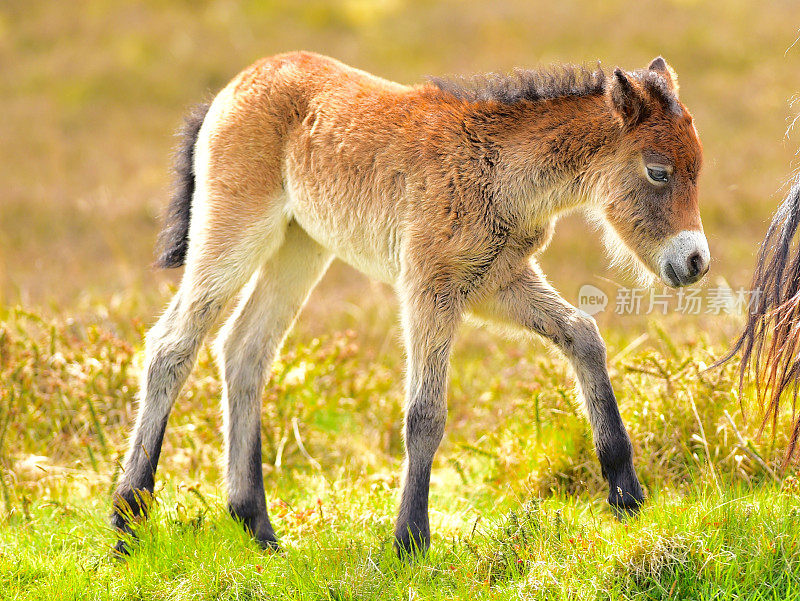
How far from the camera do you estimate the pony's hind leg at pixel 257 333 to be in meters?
5.26

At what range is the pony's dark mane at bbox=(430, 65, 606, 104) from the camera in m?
4.49

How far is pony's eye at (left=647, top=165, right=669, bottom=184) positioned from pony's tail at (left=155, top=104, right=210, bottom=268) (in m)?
2.90

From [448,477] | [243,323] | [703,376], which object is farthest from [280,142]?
[703,376]

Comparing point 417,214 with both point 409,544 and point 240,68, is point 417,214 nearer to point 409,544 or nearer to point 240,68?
point 409,544

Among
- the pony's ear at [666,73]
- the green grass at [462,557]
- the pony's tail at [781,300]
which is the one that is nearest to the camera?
the green grass at [462,557]

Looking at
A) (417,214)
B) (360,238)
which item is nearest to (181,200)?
(360,238)

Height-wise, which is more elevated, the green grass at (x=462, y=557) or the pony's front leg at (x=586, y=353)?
the pony's front leg at (x=586, y=353)

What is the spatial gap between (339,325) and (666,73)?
5.62 meters

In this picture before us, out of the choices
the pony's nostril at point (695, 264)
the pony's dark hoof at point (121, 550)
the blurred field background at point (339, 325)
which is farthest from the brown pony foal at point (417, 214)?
the blurred field background at point (339, 325)

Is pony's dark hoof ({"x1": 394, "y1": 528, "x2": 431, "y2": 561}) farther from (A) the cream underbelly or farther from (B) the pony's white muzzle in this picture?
(B) the pony's white muzzle

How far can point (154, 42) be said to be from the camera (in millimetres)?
21344

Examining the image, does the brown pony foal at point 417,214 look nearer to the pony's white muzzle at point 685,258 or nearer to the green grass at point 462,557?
the pony's white muzzle at point 685,258

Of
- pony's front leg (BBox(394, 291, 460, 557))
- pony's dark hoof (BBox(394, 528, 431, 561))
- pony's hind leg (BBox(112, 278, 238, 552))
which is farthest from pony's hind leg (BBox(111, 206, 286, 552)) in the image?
pony's dark hoof (BBox(394, 528, 431, 561))

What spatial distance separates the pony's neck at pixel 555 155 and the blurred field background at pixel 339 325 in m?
1.42
